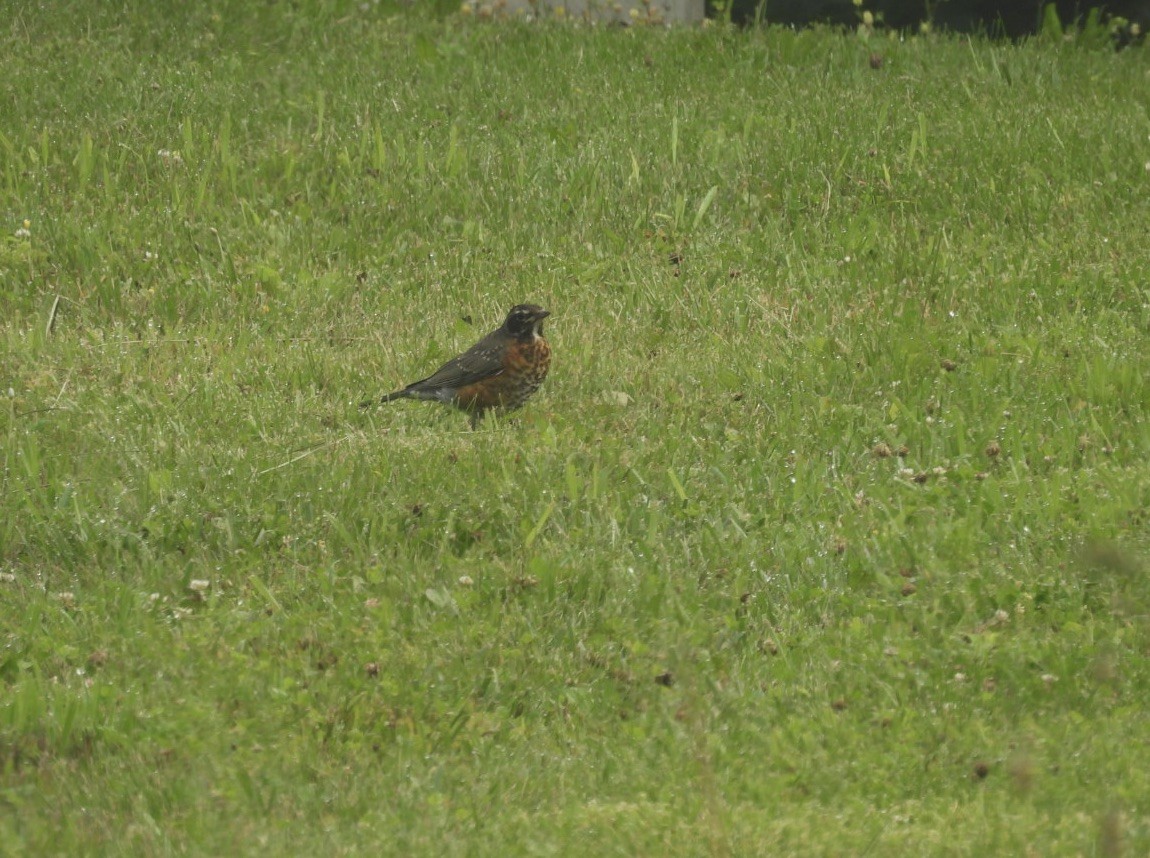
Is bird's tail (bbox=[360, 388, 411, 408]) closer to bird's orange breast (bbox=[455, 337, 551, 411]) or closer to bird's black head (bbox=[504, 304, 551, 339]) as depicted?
bird's orange breast (bbox=[455, 337, 551, 411])

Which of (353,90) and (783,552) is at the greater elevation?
(353,90)

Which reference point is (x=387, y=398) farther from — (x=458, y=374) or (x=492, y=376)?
A: (x=492, y=376)

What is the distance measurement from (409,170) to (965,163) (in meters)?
3.30

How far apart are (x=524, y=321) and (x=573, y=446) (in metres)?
0.97

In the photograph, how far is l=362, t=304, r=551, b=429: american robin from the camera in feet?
26.0

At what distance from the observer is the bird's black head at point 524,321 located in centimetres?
814

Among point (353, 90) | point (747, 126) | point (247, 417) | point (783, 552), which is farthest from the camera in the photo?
point (353, 90)

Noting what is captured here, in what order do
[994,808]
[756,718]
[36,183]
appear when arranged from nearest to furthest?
1. [994,808]
2. [756,718]
3. [36,183]

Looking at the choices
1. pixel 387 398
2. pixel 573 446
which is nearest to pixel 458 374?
pixel 387 398

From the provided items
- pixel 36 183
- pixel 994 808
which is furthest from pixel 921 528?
pixel 36 183

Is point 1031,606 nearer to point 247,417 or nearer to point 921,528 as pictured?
point 921,528

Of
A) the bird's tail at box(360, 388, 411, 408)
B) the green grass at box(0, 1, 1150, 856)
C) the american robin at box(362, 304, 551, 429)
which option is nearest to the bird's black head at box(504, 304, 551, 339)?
the american robin at box(362, 304, 551, 429)

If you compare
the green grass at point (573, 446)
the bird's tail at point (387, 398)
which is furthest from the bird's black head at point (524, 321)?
the bird's tail at point (387, 398)

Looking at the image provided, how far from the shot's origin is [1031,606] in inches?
237
